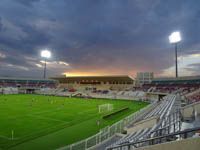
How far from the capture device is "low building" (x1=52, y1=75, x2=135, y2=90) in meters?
59.8

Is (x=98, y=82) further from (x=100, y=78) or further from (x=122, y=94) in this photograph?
(x=122, y=94)

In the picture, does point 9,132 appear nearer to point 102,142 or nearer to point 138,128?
point 102,142

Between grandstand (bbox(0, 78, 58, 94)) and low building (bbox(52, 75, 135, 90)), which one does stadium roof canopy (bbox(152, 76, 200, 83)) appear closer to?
low building (bbox(52, 75, 135, 90))

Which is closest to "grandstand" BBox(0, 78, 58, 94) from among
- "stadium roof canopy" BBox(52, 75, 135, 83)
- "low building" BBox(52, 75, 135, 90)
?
"stadium roof canopy" BBox(52, 75, 135, 83)

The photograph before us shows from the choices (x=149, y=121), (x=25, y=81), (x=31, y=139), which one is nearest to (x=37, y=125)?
(x=31, y=139)

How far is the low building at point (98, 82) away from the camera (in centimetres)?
5981

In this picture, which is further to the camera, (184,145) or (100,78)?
(100,78)

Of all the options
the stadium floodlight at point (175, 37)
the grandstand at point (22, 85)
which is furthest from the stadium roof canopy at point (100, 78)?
the stadium floodlight at point (175, 37)

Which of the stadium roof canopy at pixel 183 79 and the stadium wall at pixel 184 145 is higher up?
the stadium roof canopy at pixel 183 79

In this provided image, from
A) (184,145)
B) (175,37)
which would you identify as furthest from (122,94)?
(184,145)

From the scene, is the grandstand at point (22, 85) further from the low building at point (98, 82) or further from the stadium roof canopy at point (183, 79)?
the stadium roof canopy at point (183, 79)

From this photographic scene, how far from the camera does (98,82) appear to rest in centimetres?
6575

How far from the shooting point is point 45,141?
12.2 meters

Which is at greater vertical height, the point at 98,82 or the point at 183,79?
the point at 183,79
